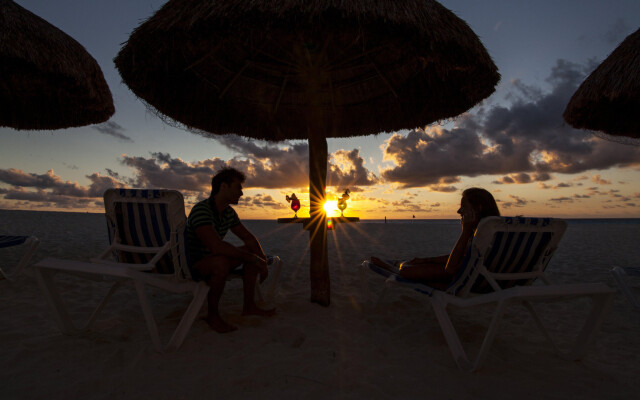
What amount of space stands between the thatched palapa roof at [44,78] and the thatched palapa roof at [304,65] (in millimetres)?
2162

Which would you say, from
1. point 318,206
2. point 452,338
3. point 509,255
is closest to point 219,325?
point 318,206

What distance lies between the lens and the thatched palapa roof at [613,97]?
176 inches

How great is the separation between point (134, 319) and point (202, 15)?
271 centimetres

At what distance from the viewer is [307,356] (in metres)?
2.36

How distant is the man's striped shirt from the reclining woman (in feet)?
6.00

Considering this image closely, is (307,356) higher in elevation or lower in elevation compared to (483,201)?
lower

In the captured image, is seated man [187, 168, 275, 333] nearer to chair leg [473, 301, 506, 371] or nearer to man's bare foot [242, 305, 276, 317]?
man's bare foot [242, 305, 276, 317]

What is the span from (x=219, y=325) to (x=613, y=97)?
576 centimetres

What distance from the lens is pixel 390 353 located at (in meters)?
2.44

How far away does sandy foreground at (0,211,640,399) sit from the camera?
1910 millimetres

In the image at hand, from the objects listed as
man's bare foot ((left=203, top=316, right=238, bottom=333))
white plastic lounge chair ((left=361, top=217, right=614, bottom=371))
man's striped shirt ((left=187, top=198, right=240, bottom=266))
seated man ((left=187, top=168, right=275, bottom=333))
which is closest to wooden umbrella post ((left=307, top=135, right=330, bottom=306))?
seated man ((left=187, top=168, right=275, bottom=333))

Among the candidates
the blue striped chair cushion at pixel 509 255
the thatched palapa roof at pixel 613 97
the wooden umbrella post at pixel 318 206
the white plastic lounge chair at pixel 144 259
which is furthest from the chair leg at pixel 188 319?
the thatched palapa roof at pixel 613 97

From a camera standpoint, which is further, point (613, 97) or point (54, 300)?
point (613, 97)

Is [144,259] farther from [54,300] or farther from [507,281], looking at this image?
[507,281]
